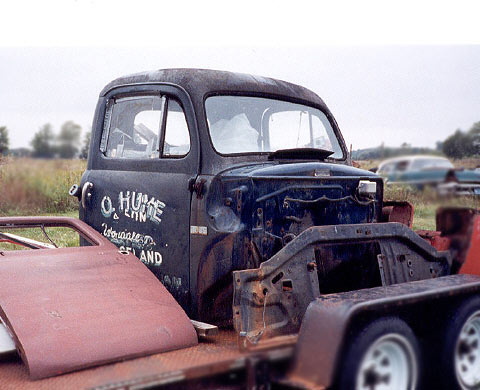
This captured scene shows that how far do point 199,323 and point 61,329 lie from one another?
0.89 m

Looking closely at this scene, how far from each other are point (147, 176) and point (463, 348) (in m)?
2.43

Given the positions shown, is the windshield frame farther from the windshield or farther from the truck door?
the truck door

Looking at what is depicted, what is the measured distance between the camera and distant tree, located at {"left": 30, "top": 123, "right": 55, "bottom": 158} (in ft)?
10.5

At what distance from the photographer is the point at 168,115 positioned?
14.0 feet

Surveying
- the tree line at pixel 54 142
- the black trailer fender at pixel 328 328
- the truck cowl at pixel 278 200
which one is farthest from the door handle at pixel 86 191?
the black trailer fender at pixel 328 328

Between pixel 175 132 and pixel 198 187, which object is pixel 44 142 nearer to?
pixel 198 187

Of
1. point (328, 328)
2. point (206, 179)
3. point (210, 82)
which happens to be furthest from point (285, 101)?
point (328, 328)

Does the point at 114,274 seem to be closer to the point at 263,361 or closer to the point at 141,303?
the point at 141,303

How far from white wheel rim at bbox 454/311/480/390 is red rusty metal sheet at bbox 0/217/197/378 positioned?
5.75ft

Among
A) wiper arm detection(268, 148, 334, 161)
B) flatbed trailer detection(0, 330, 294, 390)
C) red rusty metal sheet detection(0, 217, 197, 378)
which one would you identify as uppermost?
wiper arm detection(268, 148, 334, 161)

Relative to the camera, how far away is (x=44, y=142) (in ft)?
10.5

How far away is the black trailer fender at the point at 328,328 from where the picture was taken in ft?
10.4

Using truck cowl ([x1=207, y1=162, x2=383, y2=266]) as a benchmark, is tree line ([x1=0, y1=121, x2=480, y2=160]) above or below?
above

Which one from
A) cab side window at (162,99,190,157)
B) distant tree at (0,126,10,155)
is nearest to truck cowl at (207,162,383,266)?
cab side window at (162,99,190,157)
